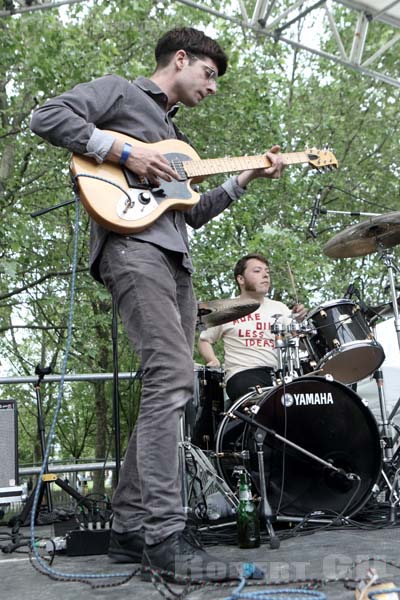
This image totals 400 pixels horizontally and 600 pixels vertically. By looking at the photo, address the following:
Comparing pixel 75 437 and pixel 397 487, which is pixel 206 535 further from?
pixel 75 437

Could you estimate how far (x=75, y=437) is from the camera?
63.9 ft

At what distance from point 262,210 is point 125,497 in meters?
9.46

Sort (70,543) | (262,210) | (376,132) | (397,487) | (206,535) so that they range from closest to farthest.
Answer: (70,543) → (206,535) → (397,487) → (262,210) → (376,132)

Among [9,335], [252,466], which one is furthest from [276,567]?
[9,335]

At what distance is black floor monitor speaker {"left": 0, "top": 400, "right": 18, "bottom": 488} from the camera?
4.65 meters

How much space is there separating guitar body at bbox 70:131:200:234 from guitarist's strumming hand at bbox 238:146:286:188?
433 mm

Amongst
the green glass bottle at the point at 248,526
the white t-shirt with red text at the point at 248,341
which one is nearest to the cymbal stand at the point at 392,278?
the white t-shirt with red text at the point at 248,341

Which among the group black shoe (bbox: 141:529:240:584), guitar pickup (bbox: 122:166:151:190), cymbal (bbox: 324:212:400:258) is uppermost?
cymbal (bbox: 324:212:400:258)

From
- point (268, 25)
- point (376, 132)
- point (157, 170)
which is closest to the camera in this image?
point (157, 170)

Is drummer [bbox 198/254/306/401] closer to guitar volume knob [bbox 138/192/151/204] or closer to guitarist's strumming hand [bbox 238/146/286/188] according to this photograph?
guitarist's strumming hand [bbox 238/146/286/188]

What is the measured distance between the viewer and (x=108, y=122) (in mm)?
2711

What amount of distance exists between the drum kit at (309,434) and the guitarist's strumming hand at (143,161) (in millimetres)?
1584

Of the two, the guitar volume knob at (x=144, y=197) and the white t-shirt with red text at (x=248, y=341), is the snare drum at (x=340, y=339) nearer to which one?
the white t-shirt with red text at (x=248, y=341)

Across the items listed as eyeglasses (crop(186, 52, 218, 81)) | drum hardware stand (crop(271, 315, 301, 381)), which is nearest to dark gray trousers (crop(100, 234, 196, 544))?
eyeglasses (crop(186, 52, 218, 81))
